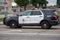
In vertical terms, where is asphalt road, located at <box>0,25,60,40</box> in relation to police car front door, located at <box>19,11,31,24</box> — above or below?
below

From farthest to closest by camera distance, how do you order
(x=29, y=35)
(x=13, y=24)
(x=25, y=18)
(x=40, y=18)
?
(x=13, y=24)
(x=25, y=18)
(x=40, y=18)
(x=29, y=35)

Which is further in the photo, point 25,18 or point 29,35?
point 25,18

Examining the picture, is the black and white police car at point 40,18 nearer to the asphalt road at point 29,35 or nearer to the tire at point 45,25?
the tire at point 45,25

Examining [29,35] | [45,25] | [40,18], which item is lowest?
[29,35]

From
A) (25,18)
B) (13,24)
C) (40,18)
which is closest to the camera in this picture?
(40,18)

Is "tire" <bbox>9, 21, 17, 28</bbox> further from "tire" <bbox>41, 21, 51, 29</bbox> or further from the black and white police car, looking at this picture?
"tire" <bbox>41, 21, 51, 29</bbox>

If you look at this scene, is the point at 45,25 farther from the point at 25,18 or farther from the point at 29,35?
the point at 29,35

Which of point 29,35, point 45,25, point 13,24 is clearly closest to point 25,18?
point 13,24

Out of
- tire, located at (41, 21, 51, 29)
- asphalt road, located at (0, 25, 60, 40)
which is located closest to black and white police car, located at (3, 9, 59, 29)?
tire, located at (41, 21, 51, 29)

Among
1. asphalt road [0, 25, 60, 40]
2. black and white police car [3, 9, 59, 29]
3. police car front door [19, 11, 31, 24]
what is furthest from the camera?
police car front door [19, 11, 31, 24]

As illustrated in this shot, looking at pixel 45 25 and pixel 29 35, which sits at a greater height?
pixel 45 25

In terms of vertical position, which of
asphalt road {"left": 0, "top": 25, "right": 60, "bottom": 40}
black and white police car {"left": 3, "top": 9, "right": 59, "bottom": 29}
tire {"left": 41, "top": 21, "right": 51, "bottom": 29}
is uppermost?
black and white police car {"left": 3, "top": 9, "right": 59, "bottom": 29}

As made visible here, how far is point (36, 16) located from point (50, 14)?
1129 millimetres

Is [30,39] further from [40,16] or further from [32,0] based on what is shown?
[32,0]
